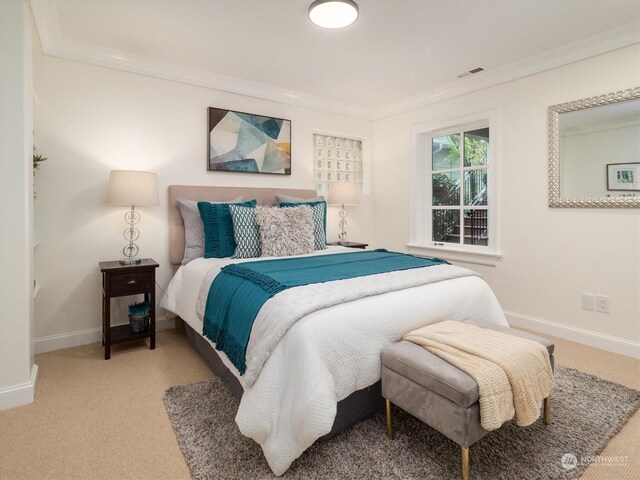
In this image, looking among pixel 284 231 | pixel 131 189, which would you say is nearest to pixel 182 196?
pixel 131 189

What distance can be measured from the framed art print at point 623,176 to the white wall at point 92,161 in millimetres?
3406

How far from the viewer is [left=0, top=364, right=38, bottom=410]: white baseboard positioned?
1961 mm

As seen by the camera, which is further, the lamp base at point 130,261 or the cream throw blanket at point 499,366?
the lamp base at point 130,261

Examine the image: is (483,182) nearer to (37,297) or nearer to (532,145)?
(532,145)

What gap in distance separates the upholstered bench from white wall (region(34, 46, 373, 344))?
7.90 feet

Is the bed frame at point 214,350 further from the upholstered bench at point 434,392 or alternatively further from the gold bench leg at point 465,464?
the gold bench leg at point 465,464

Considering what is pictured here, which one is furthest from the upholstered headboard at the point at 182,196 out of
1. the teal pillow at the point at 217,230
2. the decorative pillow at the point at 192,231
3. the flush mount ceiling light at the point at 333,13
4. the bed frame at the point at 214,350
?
the flush mount ceiling light at the point at 333,13

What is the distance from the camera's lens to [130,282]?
8.90ft

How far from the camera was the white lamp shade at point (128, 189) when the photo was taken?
8.85 ft

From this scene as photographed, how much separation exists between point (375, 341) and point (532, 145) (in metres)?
2.56

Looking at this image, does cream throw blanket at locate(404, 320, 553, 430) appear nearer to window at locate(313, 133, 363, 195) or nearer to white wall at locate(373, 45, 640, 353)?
white wall at locate(373, 45, 640, 353)

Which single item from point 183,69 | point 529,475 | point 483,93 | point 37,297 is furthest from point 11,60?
point 483,93

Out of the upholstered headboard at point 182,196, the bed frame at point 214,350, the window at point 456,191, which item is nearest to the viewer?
the bed frame at point 214,350

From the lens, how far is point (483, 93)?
3.52 meters
